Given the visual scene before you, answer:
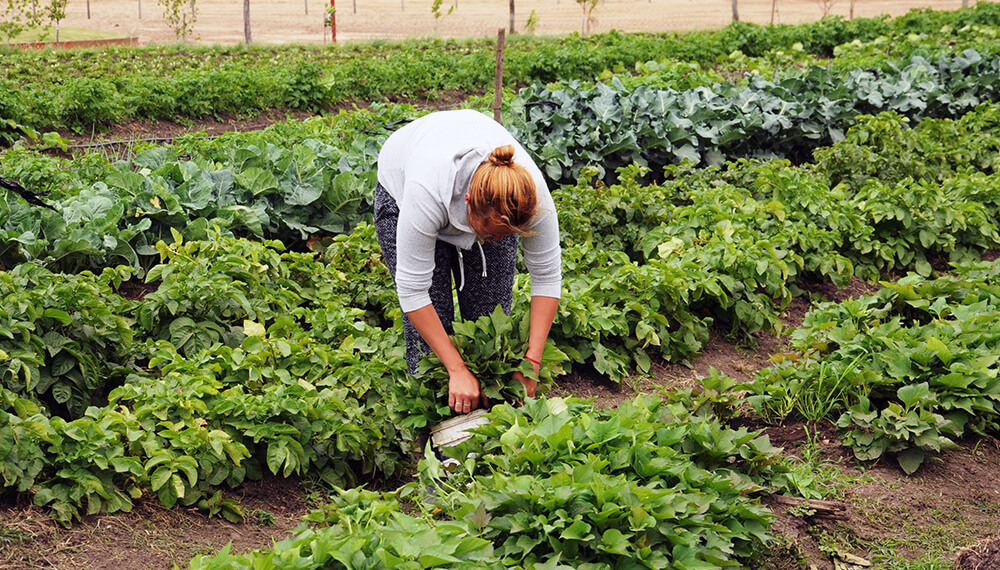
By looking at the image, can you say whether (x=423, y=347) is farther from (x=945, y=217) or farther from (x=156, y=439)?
(x=945, y=217)

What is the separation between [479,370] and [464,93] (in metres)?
10.5

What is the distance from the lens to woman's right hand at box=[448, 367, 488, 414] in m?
2.88

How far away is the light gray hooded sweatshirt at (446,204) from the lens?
2.71m

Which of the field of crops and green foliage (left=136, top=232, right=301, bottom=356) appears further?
green foliage (left=136, top=232, right=301, bottom=356)

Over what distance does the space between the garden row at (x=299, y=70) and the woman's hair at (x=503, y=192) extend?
17.2 feet

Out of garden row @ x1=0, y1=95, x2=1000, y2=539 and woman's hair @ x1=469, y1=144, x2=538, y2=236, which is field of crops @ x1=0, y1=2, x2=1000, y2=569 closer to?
garden row @ x1=0, y1=95, x2=1000, y2=539

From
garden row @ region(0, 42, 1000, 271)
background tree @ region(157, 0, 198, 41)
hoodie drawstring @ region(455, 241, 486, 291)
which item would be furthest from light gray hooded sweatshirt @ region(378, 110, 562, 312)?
background tree @ region(157, 0, 198, 41)

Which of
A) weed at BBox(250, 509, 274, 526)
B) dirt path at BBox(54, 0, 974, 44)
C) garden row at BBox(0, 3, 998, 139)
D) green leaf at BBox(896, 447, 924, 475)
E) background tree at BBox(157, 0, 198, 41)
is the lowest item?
weed at BBox(250, 509, 274, 526)

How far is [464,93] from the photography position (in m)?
13.0

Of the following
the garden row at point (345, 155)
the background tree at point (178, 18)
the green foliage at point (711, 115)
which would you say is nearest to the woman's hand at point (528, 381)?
the garden row at point (345, 155)

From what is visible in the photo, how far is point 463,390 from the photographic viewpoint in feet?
9.44

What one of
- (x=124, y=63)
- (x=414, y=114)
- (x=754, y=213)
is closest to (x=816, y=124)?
(x=754, y=213)

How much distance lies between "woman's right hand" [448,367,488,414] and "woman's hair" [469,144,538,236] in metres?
0.57

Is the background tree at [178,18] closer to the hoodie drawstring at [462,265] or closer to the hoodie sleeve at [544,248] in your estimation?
the hoodie drawstring at [462,265]
